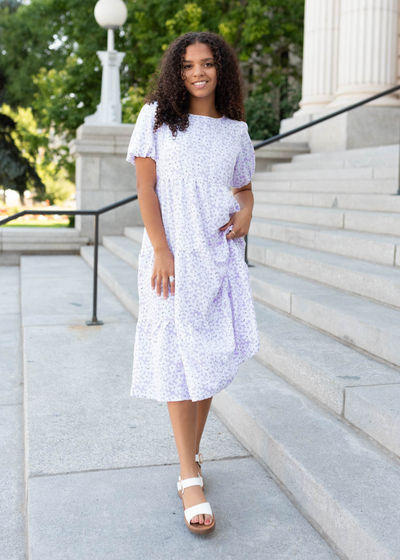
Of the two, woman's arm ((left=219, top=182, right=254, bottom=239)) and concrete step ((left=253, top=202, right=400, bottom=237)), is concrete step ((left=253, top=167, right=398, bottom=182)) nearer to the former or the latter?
concrete step ((left=253, top=202, right=400, bottom=237))

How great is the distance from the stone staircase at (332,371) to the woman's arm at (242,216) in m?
0.92

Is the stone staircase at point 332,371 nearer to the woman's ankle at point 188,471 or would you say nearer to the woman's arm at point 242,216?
the woman's ankle at point 188,471

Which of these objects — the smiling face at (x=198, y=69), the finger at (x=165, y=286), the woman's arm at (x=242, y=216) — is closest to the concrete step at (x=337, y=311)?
the woman's arm at (x=242, y=216)

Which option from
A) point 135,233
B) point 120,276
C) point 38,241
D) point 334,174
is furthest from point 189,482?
point 38,241

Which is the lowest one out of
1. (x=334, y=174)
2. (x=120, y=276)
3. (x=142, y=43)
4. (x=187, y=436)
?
(x=187, y=436)

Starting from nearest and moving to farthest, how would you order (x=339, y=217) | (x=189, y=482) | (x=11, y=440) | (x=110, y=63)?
(x=189, y=482) → (x=11, y=440) → (x=339, y=217) → (x=110, y=63)

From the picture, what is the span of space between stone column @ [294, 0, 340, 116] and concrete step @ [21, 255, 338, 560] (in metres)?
7.95

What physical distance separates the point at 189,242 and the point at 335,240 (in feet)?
10.3

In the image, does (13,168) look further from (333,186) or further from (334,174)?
(333,186)

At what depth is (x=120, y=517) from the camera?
2465 millimetres

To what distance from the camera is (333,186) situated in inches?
283

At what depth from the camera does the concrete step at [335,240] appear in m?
4.63

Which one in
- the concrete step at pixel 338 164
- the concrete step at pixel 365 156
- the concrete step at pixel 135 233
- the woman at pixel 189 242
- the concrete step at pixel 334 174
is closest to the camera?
the woman at pixel 189 242

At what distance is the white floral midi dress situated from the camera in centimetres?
240
